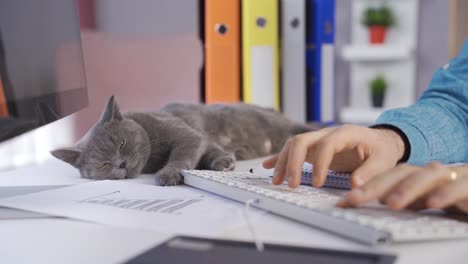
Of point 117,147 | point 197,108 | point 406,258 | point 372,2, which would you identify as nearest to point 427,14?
point 372,2

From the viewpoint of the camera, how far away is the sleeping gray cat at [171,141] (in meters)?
0.90

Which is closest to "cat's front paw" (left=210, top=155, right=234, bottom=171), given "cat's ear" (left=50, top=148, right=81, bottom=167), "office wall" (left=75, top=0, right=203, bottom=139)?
"cat's ear" (left=50, top=148, right=81, bottom=167)

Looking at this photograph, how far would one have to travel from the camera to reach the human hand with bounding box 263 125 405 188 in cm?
55

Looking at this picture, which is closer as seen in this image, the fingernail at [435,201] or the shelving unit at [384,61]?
the fingernail at [435,201]

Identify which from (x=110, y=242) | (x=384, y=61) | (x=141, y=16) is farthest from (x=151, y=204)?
(x=384, y=61)

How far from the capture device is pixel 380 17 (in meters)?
2.42

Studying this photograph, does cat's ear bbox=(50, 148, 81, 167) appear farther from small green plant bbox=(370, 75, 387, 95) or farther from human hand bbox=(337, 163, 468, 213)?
small green plant bbox=(370, 75, 387, 95)

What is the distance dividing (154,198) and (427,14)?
2.20m

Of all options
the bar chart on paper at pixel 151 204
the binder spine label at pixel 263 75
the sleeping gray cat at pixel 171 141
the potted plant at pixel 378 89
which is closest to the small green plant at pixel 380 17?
the potted plant at pixel 378 89

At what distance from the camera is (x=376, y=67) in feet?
8.39

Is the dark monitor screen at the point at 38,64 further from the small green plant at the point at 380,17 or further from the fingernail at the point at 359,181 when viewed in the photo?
the small green plant at the point at 380,17

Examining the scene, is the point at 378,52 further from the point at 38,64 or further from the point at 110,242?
the point at 110,242

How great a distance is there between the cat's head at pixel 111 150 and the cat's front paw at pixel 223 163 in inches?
5.3

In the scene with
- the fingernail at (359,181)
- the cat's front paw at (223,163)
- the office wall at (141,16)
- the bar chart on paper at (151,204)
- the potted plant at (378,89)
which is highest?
the office wall at (141,16)
